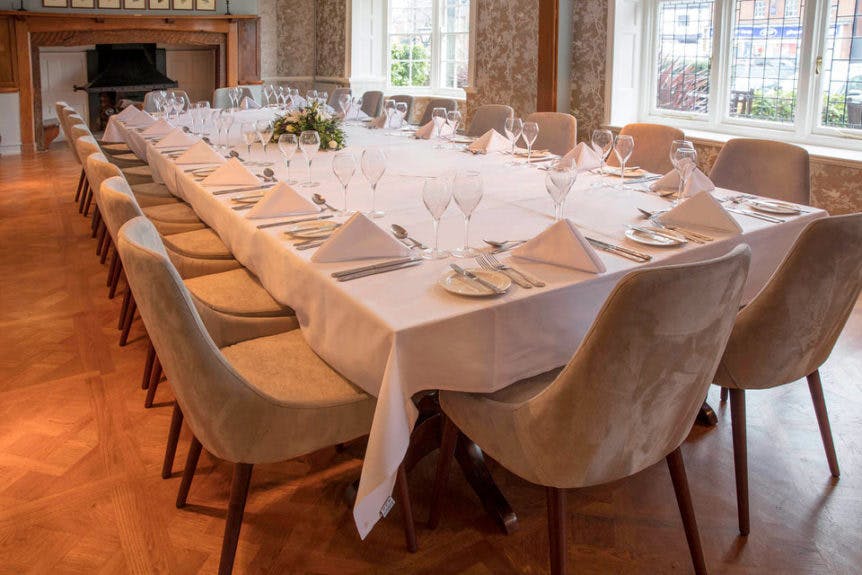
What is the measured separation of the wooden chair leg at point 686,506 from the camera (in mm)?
1887

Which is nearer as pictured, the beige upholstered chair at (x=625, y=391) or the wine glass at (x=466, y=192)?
the beige upholstered chair at (x=625, y=391)

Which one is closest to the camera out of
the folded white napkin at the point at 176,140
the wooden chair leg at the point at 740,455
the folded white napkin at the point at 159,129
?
the wooden chair leg at the point at 740,455

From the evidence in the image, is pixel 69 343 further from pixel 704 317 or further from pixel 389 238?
pixel 704 317

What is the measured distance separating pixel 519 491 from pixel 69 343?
230 cm

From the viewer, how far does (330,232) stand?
2328 millimetres

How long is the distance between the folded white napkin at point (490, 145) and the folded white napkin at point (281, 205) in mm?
1680

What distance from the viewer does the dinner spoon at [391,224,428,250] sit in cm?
220

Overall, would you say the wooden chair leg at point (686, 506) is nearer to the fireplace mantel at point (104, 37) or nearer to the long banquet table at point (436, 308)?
the long banquet table at point (436, 308)

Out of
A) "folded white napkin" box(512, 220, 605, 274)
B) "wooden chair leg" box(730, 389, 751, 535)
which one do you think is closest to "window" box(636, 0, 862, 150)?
"wooden chair leg" box(730, 389, 751, 535)

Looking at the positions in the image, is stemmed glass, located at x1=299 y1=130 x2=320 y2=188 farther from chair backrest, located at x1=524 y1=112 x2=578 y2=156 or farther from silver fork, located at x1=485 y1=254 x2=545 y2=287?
chair backrest, located at x1=524 y1=112 x2=578 y2=156

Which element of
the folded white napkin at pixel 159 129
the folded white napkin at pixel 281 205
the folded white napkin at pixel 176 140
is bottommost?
the folded white napkin at pixel 281 205

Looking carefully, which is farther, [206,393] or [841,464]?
[841,464]

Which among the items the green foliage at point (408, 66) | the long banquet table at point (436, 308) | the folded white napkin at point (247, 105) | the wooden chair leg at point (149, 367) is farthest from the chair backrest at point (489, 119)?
the green foliage at point (408, 66)

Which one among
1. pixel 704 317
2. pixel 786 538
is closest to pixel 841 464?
pixel 786 538
